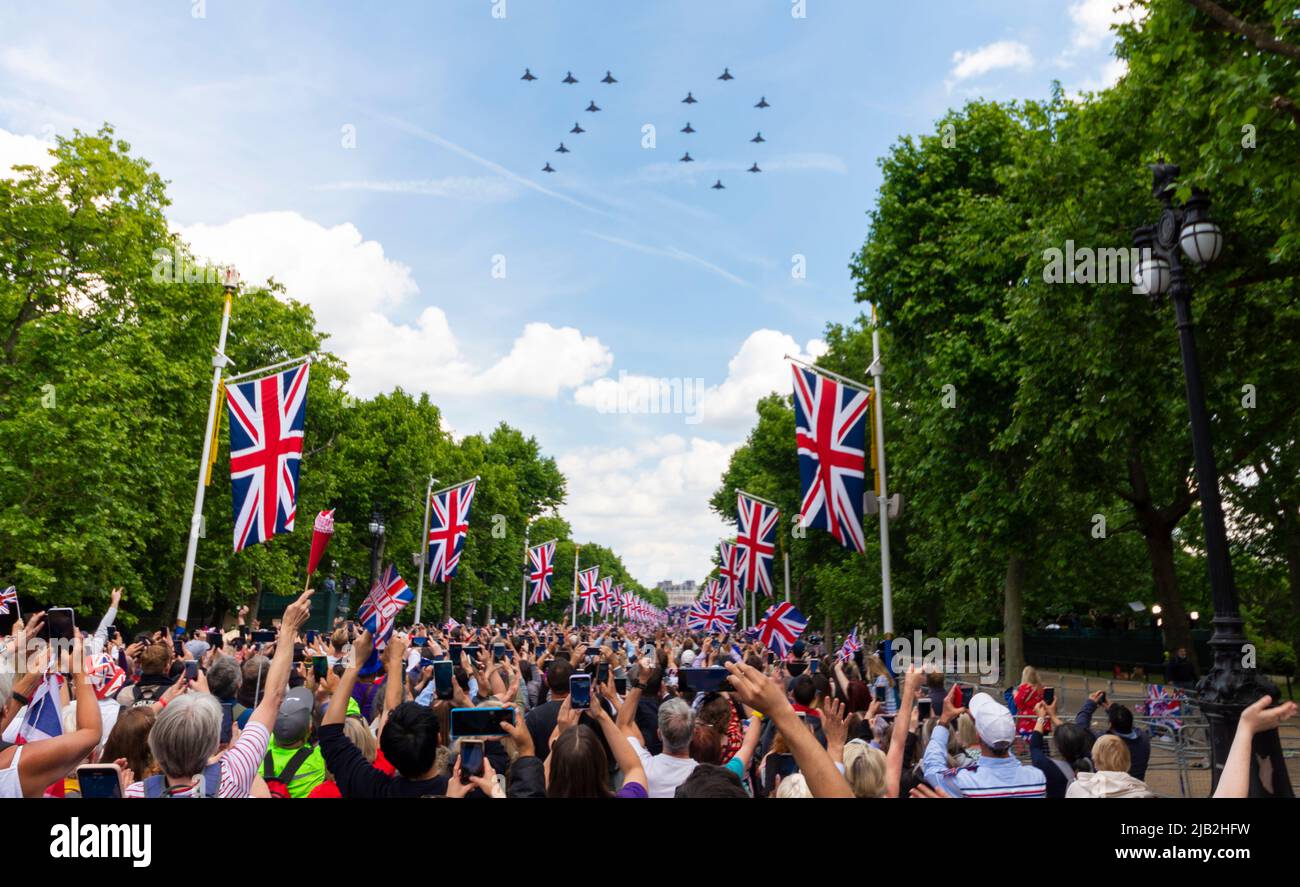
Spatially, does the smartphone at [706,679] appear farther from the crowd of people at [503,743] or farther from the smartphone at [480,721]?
the smartphone at [480,721]

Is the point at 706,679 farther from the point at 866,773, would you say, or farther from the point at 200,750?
the point at 200,750

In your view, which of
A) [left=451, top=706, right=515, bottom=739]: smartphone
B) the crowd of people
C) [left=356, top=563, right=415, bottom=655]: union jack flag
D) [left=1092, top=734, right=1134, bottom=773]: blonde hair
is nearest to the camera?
the crowd of people

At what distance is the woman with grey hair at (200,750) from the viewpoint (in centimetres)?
326

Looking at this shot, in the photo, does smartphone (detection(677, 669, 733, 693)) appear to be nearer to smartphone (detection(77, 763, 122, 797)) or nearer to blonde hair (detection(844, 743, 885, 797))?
blonde hair (detection(844, 743, 885, 797))

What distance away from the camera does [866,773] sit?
391 cm

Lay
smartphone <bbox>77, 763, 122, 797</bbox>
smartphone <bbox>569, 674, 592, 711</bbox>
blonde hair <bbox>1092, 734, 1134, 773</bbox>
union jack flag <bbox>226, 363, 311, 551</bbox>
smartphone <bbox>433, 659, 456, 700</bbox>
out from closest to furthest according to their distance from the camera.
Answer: smartphone <bbox>77, 763, 122, 797</bbox> < smartphone <bbox>569, 674, 592, 711</bbox> < blonde hair <bbox>1092, 734, 1134, 773</bbox> < smartphone <bbox>433, 659, 456, 700</bbox> < union jack flag <bbox>226, 363, 311, 551</bbox>

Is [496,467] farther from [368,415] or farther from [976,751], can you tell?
[976,751]

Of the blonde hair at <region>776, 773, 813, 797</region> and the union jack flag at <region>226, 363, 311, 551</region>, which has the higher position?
the union jack flag at <region>226, 363, 311, 551</region>

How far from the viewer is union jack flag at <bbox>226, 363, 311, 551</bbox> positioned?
15922 millimetres

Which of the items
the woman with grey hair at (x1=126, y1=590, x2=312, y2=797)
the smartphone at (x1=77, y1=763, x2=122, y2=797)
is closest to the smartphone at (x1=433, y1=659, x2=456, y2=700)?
the woman with grey hair at (x1=126, y1=590, x2=312, y2=797)

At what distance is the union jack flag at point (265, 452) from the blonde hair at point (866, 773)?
46.1 feet
